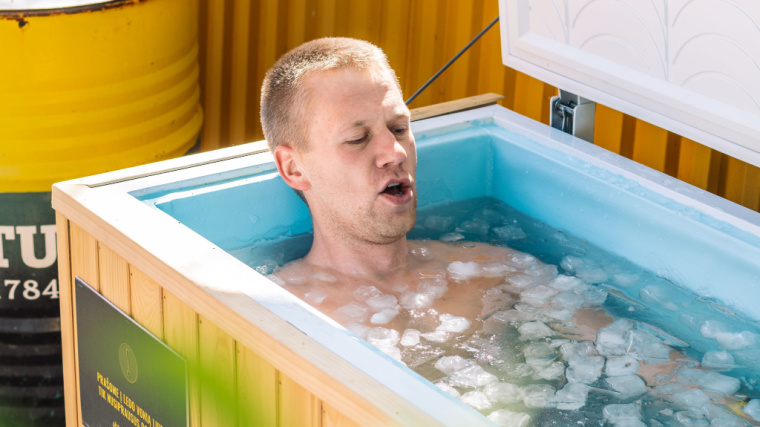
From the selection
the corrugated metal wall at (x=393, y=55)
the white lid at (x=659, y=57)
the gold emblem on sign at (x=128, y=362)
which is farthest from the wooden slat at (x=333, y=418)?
the corrugated metal wall at (x=393, y=55)

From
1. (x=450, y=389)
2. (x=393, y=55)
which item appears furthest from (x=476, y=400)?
(x=393, y=55)

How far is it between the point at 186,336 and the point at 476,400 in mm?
482

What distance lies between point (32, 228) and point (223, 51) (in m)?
1.14

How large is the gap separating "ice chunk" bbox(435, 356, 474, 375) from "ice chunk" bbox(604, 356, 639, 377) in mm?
239

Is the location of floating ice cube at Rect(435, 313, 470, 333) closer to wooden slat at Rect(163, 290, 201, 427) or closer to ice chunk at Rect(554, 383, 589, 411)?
ice chunk at Rect(554, 383, 589, 411)

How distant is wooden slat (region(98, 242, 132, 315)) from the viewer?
1.75 m

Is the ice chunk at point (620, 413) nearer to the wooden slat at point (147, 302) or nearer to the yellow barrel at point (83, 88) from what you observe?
the wooden slat at point (147, 302)

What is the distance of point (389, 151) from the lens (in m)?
1.91

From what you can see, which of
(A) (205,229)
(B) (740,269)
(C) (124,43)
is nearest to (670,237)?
(B) (740,269)

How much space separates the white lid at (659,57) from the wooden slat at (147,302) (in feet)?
3.37

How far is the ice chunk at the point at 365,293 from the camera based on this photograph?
1.97 meters

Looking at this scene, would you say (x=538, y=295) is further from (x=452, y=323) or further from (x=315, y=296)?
(x=315, y=296)

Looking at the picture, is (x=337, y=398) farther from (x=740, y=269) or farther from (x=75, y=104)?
(x=75, y=104)

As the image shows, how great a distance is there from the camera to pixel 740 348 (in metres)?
1.81
